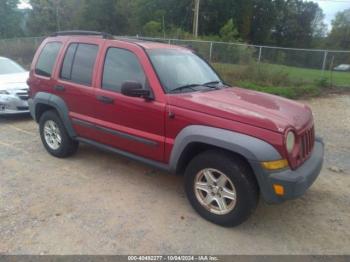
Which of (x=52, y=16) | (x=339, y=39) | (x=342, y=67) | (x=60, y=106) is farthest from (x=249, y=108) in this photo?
(x=339, y=39)

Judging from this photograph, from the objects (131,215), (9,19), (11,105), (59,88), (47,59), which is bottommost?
(131,215)

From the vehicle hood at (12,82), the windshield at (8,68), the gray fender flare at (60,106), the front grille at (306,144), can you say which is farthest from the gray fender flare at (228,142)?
the windshield at (8,68)

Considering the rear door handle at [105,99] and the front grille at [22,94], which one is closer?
the rear door handle at [105,99]

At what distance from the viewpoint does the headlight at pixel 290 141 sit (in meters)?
3.24

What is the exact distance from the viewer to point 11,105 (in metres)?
7.64

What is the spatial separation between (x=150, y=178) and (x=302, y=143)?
2.15 meters

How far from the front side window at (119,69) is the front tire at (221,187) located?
124cm

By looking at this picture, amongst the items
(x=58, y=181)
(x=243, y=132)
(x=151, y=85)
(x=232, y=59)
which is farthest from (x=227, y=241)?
(x=232, y=59)

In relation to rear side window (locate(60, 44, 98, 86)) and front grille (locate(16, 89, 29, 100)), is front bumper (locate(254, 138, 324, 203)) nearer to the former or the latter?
rear side window (locate(60, 44, 98, 86))

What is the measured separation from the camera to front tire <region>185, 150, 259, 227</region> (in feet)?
11.1

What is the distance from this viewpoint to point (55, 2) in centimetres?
3619

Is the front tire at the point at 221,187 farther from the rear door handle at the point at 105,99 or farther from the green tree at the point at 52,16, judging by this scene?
the green tree at the point at 52,16

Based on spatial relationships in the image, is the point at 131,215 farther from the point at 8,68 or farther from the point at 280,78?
the point at 280,78

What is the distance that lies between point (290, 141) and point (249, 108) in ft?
1.83
